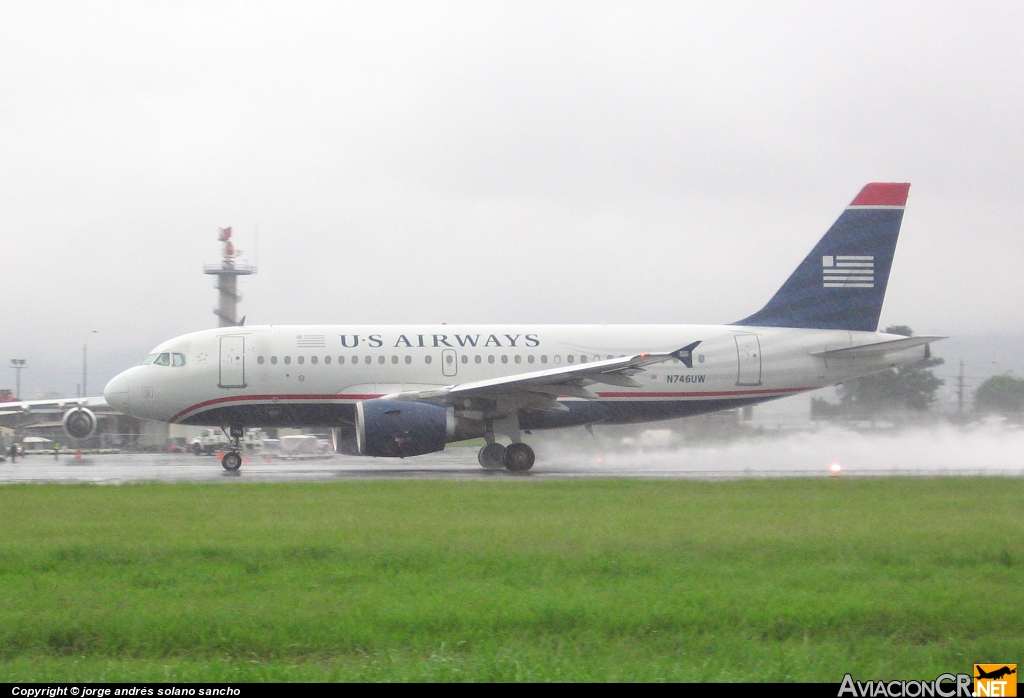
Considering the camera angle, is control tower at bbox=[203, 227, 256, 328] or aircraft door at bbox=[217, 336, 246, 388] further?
control tower at bbox=[203, 227, 256, 328]

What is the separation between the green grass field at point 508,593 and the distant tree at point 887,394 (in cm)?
1810

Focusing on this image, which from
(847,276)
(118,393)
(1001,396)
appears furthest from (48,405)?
(1001,396)

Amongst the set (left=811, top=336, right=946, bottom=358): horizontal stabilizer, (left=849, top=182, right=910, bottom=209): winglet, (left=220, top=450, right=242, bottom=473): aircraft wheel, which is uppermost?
(left=849, top=182, right=910, bottom=209): winglet

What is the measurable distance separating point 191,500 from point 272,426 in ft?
30.4

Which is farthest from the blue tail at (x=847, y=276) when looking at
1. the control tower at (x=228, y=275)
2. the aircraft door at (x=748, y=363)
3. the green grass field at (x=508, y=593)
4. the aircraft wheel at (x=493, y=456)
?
the control tower at (x=228, y=275)

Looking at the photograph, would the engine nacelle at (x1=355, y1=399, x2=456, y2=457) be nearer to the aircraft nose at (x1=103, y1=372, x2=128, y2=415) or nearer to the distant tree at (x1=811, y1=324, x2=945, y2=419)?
the aircraft nose at (x1=103, y1=372, x2=128, y2=415)

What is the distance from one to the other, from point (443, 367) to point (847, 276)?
10179 millimetres

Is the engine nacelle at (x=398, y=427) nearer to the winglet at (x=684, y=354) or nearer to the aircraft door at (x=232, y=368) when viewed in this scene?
the aircraft door at (x=232, y=368)

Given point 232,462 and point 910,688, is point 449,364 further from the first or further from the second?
point 910,688

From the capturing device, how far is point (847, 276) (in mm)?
23984

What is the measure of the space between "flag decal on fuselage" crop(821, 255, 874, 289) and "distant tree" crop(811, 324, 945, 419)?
3.89 m

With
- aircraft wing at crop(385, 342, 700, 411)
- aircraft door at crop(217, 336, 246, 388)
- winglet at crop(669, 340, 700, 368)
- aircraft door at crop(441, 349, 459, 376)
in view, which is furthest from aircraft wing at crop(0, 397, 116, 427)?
winglet at crop(669, 340, 700, 368)

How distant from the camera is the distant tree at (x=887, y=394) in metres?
30.2

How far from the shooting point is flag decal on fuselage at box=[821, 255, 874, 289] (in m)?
24.0
